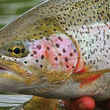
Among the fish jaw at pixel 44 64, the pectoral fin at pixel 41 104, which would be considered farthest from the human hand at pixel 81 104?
the fish jaw at pixel 44 64

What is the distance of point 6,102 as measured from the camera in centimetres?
457

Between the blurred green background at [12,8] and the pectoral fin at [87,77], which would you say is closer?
the pectoral fin at [87,77]

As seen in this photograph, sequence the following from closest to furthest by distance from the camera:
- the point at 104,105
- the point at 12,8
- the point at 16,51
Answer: the point at 16,51
the point at 104,105
the point at 12,8

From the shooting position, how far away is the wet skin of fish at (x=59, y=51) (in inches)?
140

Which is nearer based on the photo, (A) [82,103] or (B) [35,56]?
(B) [35,56]

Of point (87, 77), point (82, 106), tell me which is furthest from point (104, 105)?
point (87, 77)

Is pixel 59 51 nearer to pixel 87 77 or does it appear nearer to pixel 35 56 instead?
pixel 35 56

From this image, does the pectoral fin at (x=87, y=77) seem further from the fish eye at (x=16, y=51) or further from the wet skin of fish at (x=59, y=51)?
the fish eye at (x=16, y=51)

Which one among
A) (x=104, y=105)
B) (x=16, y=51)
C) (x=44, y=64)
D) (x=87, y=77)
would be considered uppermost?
(x=16, y=51)

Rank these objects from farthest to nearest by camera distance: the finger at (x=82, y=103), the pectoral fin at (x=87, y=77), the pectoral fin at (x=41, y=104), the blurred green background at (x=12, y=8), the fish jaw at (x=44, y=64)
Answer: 1. the blurred green background at (x=12, y=8)
2. the pectoral fin at (x=41, y=104)
3. the finger at (x=82, y=103)
4. the pectoral fin at (x=87, y=77)
5. the fish jaw at (x=44, y=64)

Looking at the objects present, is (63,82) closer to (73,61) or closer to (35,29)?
(73,61)

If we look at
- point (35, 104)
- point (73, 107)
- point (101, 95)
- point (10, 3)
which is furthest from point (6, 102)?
point (10, 3)

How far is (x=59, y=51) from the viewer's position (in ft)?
12.0

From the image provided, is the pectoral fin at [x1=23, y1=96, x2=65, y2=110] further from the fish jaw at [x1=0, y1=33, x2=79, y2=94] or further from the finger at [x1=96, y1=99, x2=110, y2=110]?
the fish jaw at [x1=0, y1=33, x2=79, y2=94]
